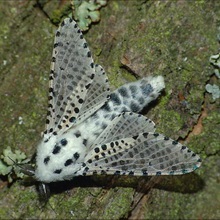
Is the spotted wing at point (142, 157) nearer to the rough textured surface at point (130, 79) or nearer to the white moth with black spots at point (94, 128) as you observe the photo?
the white moth with black spots at point (94, 128)

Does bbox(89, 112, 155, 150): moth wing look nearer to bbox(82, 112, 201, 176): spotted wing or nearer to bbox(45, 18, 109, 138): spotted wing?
bbox(82, 112, 201, 176): spotted wing

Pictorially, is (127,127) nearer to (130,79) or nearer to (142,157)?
(142,157)

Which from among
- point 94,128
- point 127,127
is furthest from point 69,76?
point 127,127

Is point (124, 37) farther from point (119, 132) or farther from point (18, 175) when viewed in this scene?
point (18, 175)

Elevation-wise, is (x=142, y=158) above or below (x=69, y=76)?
below

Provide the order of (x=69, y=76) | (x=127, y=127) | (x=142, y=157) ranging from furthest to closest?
A: (x=69, y=76) < (x=127, y=127) < (x=142, y=157)

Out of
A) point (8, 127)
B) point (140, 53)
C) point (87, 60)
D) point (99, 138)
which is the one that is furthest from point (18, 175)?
point (140, 53)

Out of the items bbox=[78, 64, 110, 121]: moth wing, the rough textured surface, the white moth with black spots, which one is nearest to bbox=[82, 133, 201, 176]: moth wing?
the white moth with black spots
